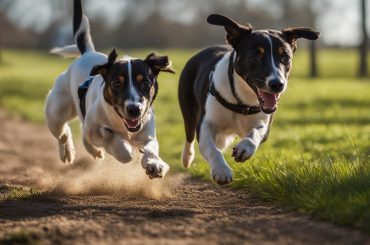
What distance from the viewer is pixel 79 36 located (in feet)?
26.6

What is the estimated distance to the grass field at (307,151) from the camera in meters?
4.99

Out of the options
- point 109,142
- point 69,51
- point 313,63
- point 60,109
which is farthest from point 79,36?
point 313,63

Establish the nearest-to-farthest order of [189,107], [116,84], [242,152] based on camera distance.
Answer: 1. [242,152]
2. [116,84]
3. [189,107]

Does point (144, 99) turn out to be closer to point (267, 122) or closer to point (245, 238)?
point (267, 122)

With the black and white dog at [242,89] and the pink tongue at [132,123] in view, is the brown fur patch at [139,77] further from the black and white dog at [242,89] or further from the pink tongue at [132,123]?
the black and white dog at [242,89]

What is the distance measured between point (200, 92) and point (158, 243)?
3115 millimetres

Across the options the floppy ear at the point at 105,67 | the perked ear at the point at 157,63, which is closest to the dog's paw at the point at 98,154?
the floppy ear at the point at 105,67

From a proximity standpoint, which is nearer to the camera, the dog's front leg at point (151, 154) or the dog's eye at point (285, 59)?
the dog's front leg at point (151, 154)

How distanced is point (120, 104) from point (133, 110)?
0.20 meters

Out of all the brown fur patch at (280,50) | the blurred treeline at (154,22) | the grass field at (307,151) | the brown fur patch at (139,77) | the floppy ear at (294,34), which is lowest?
the grass field at (307,151)

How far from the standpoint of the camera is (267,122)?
6.50 m

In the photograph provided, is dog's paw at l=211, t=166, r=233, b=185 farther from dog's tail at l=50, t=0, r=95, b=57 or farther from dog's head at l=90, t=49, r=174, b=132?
dog's tail at l=50, t=0, r=95, b=57

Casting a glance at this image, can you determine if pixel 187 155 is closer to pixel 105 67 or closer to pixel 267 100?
pixel 105 67

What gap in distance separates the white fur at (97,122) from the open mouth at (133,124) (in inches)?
5.4
